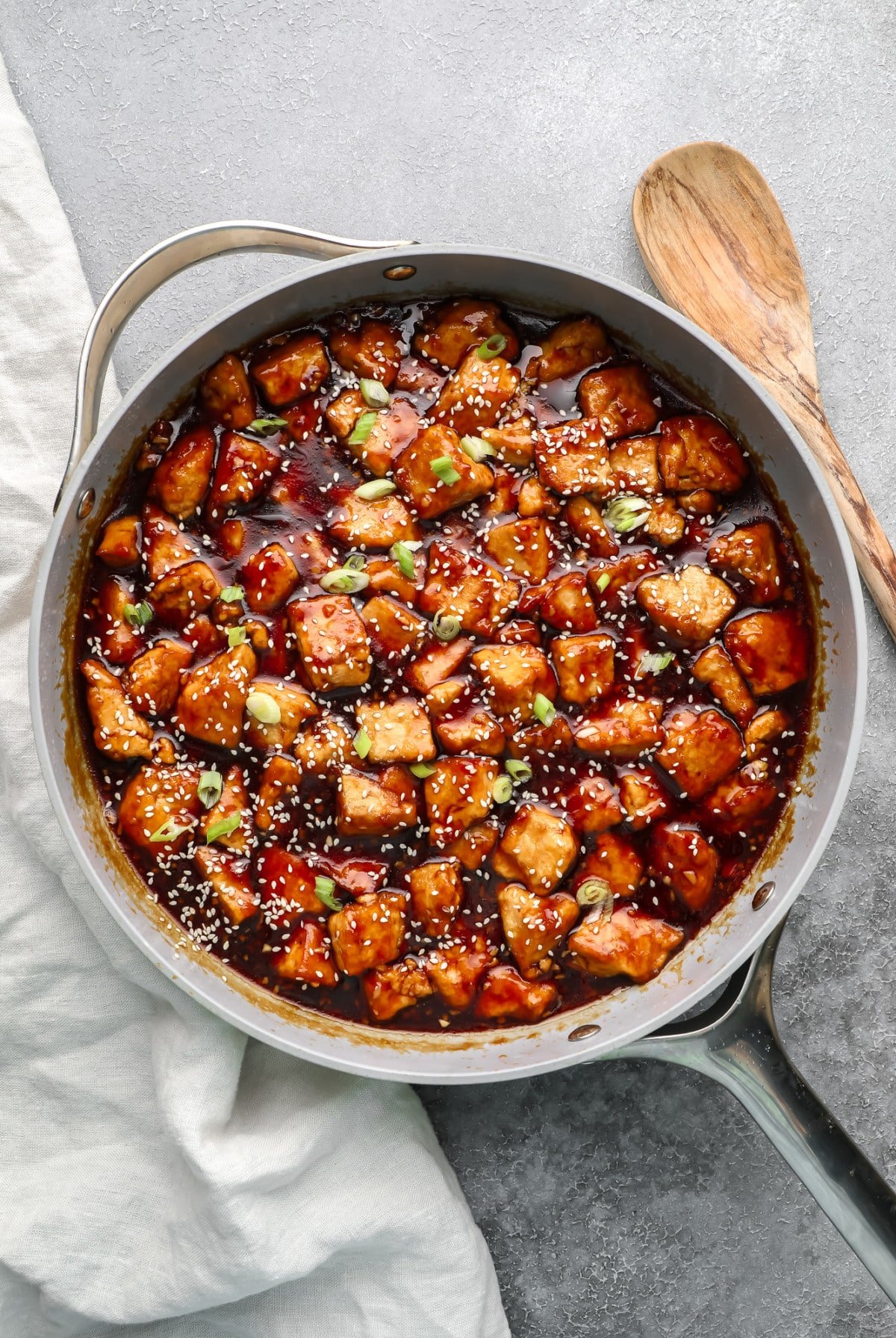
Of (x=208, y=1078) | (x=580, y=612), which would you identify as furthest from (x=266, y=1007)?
(x=580, y=612)

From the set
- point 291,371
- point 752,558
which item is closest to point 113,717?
point 291,371

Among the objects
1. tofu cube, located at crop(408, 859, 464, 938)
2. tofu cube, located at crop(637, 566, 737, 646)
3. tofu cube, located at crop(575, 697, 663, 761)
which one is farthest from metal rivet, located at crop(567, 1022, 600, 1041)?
tofu cube, located at crop(637, 566, 737, 646)

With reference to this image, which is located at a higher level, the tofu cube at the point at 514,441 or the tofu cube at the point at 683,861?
the tofu cube at the point at 514,441

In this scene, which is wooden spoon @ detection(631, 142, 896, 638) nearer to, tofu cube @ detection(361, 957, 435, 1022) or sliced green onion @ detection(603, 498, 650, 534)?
sliced green onion @ detection(603, 498, 650, 534)

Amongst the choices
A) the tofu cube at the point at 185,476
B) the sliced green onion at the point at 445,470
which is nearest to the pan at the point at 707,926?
the tofu cube at the point at 185,476

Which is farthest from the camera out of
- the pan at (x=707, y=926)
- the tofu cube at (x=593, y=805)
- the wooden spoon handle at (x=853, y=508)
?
the wooden spoon handle at (x=853, y=508)

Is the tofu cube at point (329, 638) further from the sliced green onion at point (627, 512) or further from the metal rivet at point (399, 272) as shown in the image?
the metal rivet at point (399, 272)

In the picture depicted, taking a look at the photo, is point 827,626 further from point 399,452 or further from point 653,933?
point 399,452
